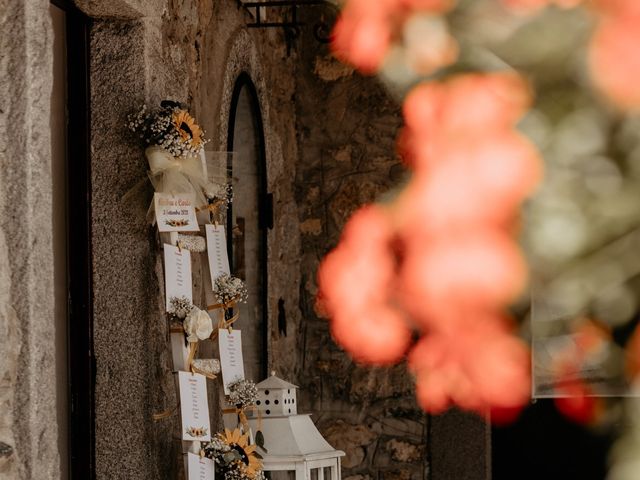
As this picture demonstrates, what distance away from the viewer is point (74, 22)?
2.54m

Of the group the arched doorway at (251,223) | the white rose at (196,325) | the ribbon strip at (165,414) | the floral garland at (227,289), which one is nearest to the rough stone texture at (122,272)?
the ribbon strip at (165,414)

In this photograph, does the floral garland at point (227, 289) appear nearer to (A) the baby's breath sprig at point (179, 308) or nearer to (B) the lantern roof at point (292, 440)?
(A) the baby's breath sprig at point (179, 308)

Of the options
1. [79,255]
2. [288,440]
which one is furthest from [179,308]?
[288,440]

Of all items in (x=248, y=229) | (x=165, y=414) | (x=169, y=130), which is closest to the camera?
(x=169, y=130)

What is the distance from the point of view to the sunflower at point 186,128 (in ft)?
7.88

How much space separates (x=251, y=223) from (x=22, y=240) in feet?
7.99

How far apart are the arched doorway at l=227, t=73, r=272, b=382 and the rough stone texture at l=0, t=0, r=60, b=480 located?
2.18 m

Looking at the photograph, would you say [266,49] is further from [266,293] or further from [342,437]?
[342,437]

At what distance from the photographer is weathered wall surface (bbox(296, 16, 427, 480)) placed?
454cm

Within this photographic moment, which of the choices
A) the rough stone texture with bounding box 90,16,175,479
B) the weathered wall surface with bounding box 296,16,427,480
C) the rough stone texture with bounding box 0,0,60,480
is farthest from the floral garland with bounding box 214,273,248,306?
the weathered wall surface with bounding box 296,16,427,480

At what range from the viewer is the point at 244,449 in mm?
2527

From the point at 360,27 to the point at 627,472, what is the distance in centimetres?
422

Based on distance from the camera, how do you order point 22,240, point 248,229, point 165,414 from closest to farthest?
point 22,240, point 165,414, point 248,229

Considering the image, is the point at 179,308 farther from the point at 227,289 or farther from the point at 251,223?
the point at 251,223
